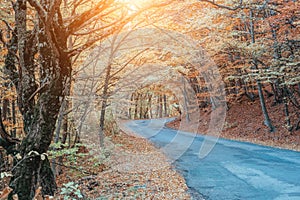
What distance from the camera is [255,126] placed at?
14961mm

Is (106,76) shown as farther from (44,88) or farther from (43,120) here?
(43,120)

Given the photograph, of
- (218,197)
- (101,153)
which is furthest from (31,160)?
(101,153)

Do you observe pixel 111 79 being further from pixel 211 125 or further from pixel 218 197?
pixel 211 125

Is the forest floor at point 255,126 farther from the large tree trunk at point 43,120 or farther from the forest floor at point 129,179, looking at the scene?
the large tree trunk at point 43,120

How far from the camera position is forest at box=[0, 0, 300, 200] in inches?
134

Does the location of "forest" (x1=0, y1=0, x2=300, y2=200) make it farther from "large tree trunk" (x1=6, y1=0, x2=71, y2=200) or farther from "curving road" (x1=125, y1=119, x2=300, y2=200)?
"curving road" (x1=125, y1=119, x2=300, y2=200)

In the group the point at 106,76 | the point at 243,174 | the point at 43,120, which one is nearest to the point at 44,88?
the point at 43,120

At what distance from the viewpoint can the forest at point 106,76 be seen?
3.40m

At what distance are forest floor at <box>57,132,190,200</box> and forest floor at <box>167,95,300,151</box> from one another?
563 cm

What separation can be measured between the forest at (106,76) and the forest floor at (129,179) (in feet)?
0.13

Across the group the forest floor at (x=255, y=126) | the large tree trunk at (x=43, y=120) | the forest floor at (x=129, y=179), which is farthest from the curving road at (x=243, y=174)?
the large tree trunk at (x=43, y=120)

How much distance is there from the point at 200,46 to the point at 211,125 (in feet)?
25.5

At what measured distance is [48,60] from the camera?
372cm

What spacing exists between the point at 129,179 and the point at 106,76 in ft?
13.8
